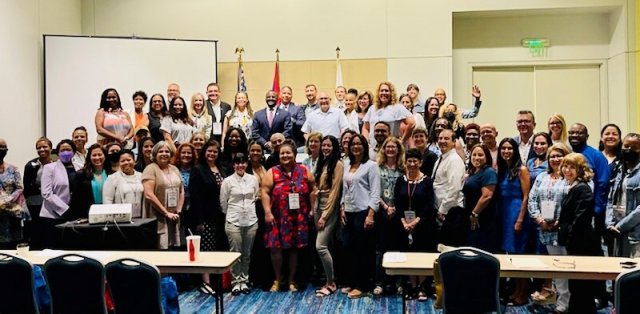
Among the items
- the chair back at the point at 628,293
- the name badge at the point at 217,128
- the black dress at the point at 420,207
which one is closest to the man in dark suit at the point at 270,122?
the name badge at the point at 217,128

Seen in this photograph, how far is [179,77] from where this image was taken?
369 inches

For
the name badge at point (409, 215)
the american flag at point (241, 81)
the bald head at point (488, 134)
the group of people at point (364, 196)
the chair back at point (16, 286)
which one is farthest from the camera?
the american flag at point (241, 81)

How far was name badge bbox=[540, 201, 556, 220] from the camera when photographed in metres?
4.52

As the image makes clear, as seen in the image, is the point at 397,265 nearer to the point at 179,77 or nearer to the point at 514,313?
the point at 514,313

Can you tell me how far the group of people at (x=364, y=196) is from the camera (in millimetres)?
4559

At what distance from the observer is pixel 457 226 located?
503cm

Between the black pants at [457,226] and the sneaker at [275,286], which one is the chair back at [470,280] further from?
the sneaker at [275,286]

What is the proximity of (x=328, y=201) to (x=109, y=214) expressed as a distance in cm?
198

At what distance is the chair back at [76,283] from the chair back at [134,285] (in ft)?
0.27

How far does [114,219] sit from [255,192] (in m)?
1.37

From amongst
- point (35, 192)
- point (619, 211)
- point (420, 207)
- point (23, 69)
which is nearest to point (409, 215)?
point (420, 207)

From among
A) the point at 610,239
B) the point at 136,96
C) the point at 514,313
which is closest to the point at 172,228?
the point at 136,96

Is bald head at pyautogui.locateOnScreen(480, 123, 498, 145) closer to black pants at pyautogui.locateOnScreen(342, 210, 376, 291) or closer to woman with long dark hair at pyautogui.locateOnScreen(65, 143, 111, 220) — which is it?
black pants at pyautogui.locateOnScreen(342, 210, 376, 291)

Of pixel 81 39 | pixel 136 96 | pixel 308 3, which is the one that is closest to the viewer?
pixel 136 96
